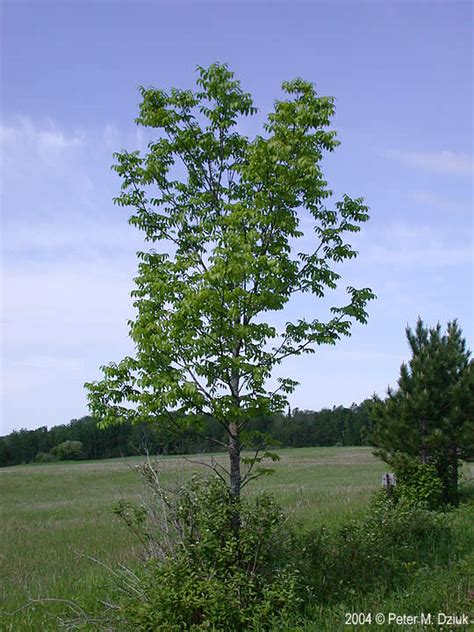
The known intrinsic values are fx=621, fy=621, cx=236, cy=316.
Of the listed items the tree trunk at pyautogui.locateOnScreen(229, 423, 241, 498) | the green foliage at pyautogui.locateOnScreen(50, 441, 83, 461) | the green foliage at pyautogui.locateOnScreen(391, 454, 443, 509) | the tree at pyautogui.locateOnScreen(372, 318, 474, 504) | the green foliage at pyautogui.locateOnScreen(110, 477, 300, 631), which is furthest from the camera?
the green foliage at pyautogui.locateOnScreen(50, 441, 83, 461)

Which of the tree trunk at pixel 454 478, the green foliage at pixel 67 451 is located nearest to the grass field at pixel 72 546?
the tree trunk at pixel 454 478

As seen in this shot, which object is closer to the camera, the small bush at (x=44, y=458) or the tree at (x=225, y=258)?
the tree at (x=225, y=258)

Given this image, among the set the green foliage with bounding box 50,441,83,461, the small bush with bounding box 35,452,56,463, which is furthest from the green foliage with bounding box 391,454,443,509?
the small bush with bounding box 35,452,56,463

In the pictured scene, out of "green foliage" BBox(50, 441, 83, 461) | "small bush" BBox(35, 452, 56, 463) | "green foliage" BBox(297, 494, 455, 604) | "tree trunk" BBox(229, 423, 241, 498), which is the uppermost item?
"tree trunk" BBox(229, 423, 241, 498)

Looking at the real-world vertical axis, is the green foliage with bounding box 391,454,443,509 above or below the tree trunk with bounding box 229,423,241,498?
below

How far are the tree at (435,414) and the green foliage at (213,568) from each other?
9859 mm

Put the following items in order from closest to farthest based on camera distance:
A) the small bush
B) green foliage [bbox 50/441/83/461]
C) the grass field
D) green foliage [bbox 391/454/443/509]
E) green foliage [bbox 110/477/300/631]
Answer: green foliage [bbox 110/477/300/631]
the grass field
green foliage [bbox 391/454/443/509]
the small bush
green foliage [bbox 50/441/83/461]

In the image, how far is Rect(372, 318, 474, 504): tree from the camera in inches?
658

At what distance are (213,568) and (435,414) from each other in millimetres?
11488

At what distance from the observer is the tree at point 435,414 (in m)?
16.7

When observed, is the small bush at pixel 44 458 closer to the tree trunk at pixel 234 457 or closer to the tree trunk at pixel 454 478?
the tree trunk at pixel 454 478

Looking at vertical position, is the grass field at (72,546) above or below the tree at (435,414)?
below

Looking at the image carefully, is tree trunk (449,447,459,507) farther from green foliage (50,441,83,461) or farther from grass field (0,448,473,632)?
green foliage (50,441,83,461)

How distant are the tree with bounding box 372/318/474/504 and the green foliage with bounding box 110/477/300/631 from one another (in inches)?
388
